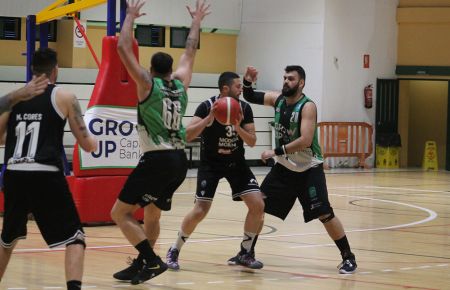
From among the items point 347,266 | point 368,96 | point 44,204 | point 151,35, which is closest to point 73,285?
point 44,204

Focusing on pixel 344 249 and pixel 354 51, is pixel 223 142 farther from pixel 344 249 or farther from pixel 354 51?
pixel 354 51

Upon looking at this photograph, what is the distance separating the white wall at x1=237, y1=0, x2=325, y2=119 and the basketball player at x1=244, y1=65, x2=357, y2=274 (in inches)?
608

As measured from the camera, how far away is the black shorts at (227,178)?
10070mm

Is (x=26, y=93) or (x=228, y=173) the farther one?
(x=228, y=173)

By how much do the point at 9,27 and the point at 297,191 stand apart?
14.4 meters

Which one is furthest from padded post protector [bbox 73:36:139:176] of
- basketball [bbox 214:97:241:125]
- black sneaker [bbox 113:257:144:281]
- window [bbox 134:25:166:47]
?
window [bbox 134:25:166:47]

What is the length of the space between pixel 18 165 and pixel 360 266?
4.47m

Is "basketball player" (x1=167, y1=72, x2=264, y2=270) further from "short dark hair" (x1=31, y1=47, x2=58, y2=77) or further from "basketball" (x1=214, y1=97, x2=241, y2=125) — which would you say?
"short dark hair" (x1=31, y1=47, x2=58, y2=77)

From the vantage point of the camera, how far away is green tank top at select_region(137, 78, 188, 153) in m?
8.53

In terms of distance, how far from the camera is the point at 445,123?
92.4 ft

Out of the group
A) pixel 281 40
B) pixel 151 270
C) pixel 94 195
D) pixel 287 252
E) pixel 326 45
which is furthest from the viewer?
pixel 281 40

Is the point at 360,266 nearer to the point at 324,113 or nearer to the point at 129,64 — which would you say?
the point at 129,64

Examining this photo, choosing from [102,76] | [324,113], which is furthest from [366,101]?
[102,76]

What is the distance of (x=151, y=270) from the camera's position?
8.39 m
